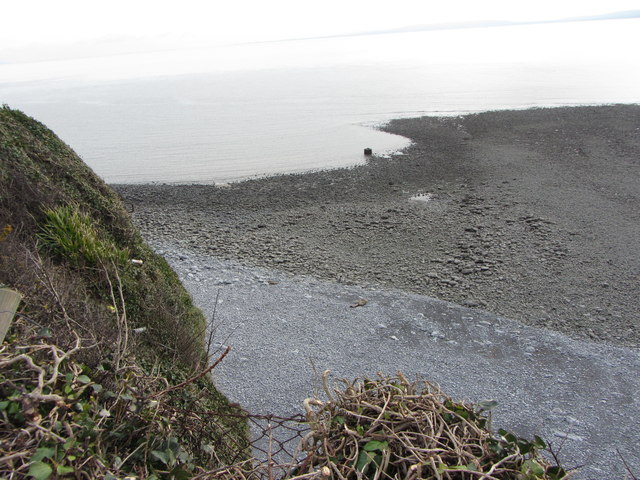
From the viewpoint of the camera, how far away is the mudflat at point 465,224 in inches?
456

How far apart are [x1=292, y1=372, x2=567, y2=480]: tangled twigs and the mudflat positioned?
28.1 feet

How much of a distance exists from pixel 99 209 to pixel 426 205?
13.1 m

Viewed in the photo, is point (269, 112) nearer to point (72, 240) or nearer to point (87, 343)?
point (72, 240)

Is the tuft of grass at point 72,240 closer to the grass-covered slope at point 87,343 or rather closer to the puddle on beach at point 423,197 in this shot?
the grass-covered slope at point 87,343

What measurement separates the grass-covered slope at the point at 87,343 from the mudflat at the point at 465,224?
659 cm

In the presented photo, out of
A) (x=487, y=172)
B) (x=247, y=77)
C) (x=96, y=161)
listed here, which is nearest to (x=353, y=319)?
(x=487, y=172)

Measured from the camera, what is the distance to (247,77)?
83.6 meters

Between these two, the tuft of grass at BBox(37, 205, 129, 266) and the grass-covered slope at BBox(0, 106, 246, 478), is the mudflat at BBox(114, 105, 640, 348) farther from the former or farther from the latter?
the tuft of grass at BBox(37, 205, 129, 266)

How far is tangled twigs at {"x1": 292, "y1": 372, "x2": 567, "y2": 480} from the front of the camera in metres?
2.19

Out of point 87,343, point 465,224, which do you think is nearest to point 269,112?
point 465,224

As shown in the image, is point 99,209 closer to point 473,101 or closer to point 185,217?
point 185,217

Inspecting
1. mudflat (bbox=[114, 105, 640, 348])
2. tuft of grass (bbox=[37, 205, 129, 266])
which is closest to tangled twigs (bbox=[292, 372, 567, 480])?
tuft of grass (bbox=[37, 205, 129, 266])

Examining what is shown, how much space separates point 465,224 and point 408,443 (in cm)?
1423

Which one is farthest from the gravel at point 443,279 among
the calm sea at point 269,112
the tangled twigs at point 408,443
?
the calm sea at point 269,112
